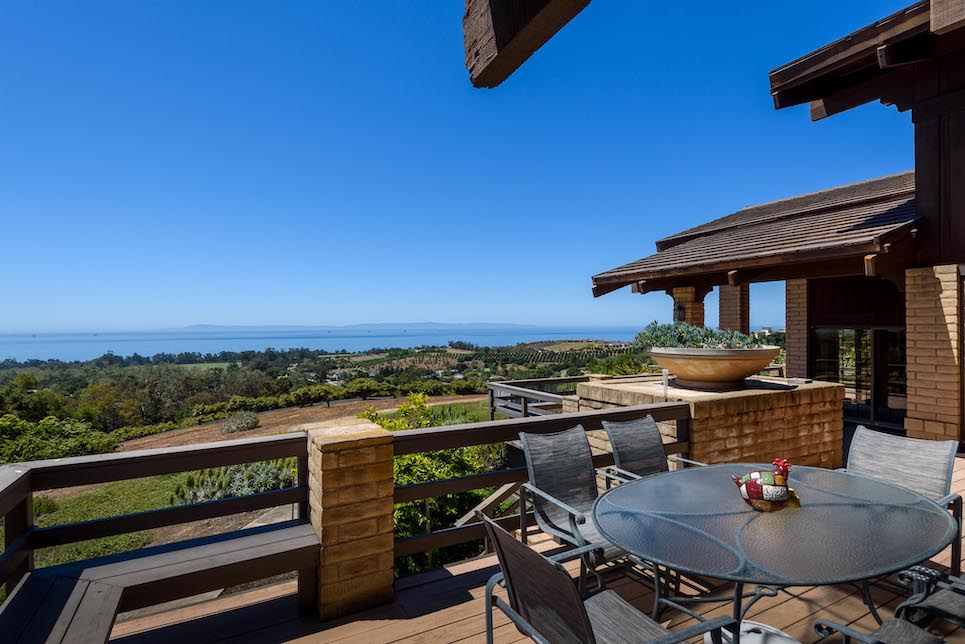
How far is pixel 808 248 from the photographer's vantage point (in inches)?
248

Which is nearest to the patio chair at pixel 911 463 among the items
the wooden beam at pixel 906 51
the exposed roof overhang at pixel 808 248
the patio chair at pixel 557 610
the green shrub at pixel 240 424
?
the patio chair at pixel 557 610

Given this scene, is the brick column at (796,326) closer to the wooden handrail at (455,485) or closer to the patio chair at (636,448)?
the patio chair at (636,448)

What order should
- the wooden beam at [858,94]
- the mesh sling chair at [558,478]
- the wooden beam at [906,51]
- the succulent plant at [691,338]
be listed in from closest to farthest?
1. the mesh sling chair at [558,478]
2. the succulent plant at [691,338]
3. the wooden beam at [906,51]
4. the wooden beam at [858,94]

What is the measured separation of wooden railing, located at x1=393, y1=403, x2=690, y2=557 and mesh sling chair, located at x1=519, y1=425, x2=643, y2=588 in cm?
13

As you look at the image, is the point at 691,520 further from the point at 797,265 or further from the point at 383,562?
the point at 797,265

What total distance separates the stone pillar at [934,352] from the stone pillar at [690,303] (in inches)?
152

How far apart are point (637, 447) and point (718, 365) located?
175 cm

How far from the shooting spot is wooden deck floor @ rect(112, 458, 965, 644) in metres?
2.35

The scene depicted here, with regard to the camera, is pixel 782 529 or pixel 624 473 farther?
pixel 624 473

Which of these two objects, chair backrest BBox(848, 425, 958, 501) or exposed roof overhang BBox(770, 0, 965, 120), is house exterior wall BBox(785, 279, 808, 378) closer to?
exposed roof overhang BBox(770, 0, 965, 120)

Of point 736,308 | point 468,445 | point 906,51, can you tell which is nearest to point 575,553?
point 468,445

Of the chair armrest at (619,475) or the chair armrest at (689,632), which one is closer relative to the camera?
the chair armrest at (689,632)

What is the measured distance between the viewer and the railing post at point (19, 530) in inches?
80.2

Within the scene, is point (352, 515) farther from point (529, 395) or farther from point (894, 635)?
point (529, 395)
